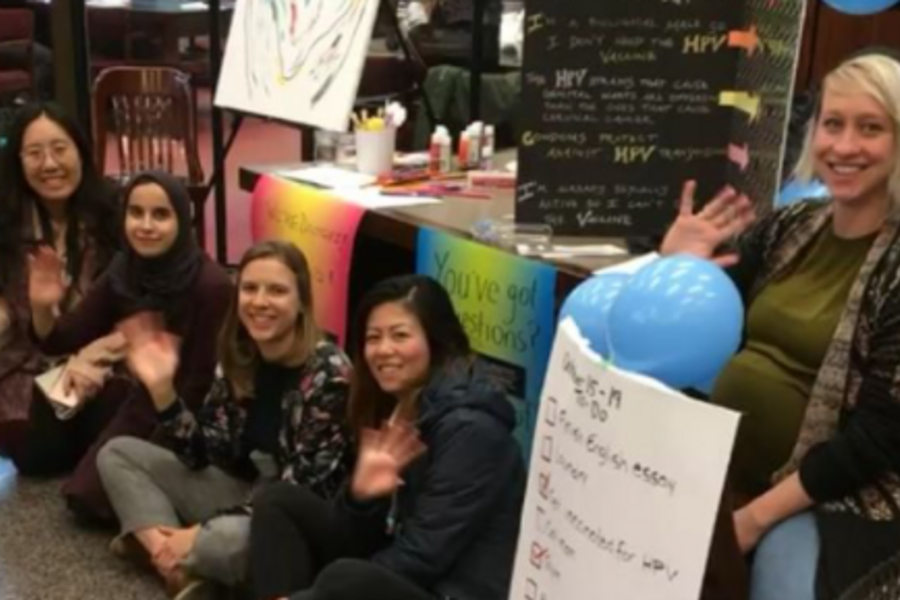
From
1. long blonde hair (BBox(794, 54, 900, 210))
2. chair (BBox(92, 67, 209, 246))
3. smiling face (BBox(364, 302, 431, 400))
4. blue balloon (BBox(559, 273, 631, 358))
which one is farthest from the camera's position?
chair (BBox(92, 67, 209, 246))

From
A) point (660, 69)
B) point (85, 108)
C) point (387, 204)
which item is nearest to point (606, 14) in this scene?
point (660, 69)

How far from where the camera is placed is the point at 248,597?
8.44 ft

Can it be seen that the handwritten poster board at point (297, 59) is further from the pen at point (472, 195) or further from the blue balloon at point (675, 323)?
the blue balloon at point (675, 323)

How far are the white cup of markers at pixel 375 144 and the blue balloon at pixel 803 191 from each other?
1.34 metres

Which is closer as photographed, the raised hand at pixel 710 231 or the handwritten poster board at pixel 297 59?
the raised hand at pixel 710 231

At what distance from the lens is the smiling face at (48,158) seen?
3.36m

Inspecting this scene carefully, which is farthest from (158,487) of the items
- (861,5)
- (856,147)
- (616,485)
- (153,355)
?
(861,5)

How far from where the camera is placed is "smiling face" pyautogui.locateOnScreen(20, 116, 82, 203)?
3.36 m

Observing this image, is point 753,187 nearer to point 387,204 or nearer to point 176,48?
point 387,204

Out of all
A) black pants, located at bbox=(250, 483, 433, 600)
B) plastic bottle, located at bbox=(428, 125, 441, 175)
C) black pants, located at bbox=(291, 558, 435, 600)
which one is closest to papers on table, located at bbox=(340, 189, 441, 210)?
plastic bottle, located at bbox=(428, 125, 441, 175)

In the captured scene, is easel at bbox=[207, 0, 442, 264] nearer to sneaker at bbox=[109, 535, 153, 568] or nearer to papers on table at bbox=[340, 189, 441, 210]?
papers on table at bbox=[340, 189, 441, 210]

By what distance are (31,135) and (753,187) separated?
1.98 metres

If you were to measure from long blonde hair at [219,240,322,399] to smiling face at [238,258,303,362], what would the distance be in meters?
0.01

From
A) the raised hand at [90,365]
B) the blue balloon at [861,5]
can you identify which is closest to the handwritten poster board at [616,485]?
the blue balloon at [861,5]
